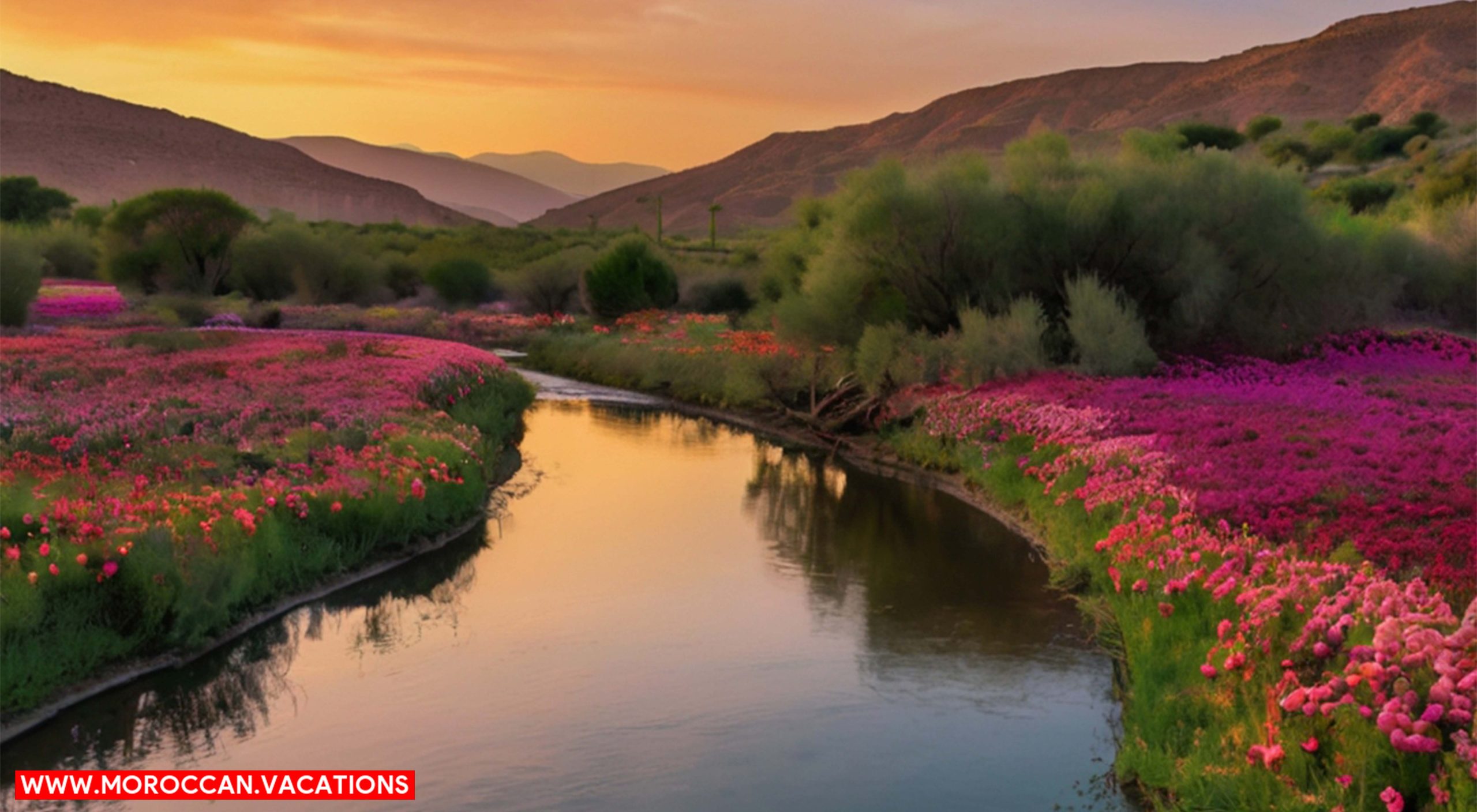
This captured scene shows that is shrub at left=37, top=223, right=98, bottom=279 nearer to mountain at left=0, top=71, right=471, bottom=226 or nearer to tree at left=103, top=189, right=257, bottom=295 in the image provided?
tree at left=103, top=189, right=257, bottom=295

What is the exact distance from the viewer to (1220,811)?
7.11 meters

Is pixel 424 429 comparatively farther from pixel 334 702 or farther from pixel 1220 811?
pixel 1220 811

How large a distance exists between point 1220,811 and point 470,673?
5.62 meters

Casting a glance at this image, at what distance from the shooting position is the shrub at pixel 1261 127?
82062 mm

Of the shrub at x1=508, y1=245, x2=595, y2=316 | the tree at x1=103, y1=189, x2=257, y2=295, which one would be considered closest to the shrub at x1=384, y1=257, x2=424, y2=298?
the shrub at x1=508, y1=245, x2=595, y2=316

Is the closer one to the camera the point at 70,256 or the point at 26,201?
the point at 70,256

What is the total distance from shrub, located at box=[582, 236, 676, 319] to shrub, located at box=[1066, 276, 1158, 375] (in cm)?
2615

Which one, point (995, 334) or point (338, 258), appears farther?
point (338, 258)

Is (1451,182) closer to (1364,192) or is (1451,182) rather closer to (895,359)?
(1364,192)

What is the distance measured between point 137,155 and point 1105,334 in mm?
103772

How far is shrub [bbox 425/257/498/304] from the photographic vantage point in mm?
55656

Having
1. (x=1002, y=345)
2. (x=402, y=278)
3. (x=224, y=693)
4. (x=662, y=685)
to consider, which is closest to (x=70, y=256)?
(x=402, y=278)

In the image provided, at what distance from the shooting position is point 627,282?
4716 centimetres

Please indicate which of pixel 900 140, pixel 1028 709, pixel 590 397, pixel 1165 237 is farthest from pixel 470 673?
pixel 900 140
